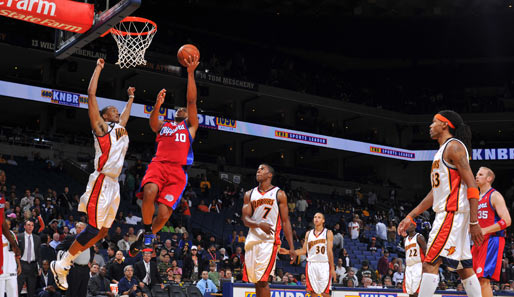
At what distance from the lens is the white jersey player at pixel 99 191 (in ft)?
24.0

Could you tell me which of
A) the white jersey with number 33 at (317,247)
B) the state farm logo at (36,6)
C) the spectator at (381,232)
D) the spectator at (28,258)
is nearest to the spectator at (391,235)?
the spectator at (381,232)

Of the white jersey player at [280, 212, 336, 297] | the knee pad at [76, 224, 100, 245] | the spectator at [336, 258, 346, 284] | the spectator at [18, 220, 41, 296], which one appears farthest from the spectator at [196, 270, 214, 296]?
the knee pad at [76, 224, 100, 245]

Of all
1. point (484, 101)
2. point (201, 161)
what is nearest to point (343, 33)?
point (484, 101)

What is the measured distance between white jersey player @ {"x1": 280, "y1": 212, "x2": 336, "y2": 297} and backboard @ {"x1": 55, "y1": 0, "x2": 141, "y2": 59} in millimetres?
5433

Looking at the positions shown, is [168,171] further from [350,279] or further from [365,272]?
[365,272]

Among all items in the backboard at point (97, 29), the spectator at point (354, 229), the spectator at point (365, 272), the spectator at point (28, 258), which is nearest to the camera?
the backboard at point (97, 29)

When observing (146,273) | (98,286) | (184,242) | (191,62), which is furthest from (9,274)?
(184,242)

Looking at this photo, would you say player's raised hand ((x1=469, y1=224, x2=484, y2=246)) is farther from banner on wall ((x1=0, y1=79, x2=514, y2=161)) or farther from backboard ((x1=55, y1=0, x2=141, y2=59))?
banner on wall ((x1=0, y1=79, x2=514, y2=161))

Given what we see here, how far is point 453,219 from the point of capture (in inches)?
243

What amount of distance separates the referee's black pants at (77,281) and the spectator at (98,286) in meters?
4.23

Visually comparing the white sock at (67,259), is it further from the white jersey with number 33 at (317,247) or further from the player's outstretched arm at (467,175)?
the white jersey with number 33 at (317,247)

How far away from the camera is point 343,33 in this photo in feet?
127

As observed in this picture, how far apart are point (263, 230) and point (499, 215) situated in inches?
118

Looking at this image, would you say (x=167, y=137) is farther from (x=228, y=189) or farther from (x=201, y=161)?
(x=201, y=161)
